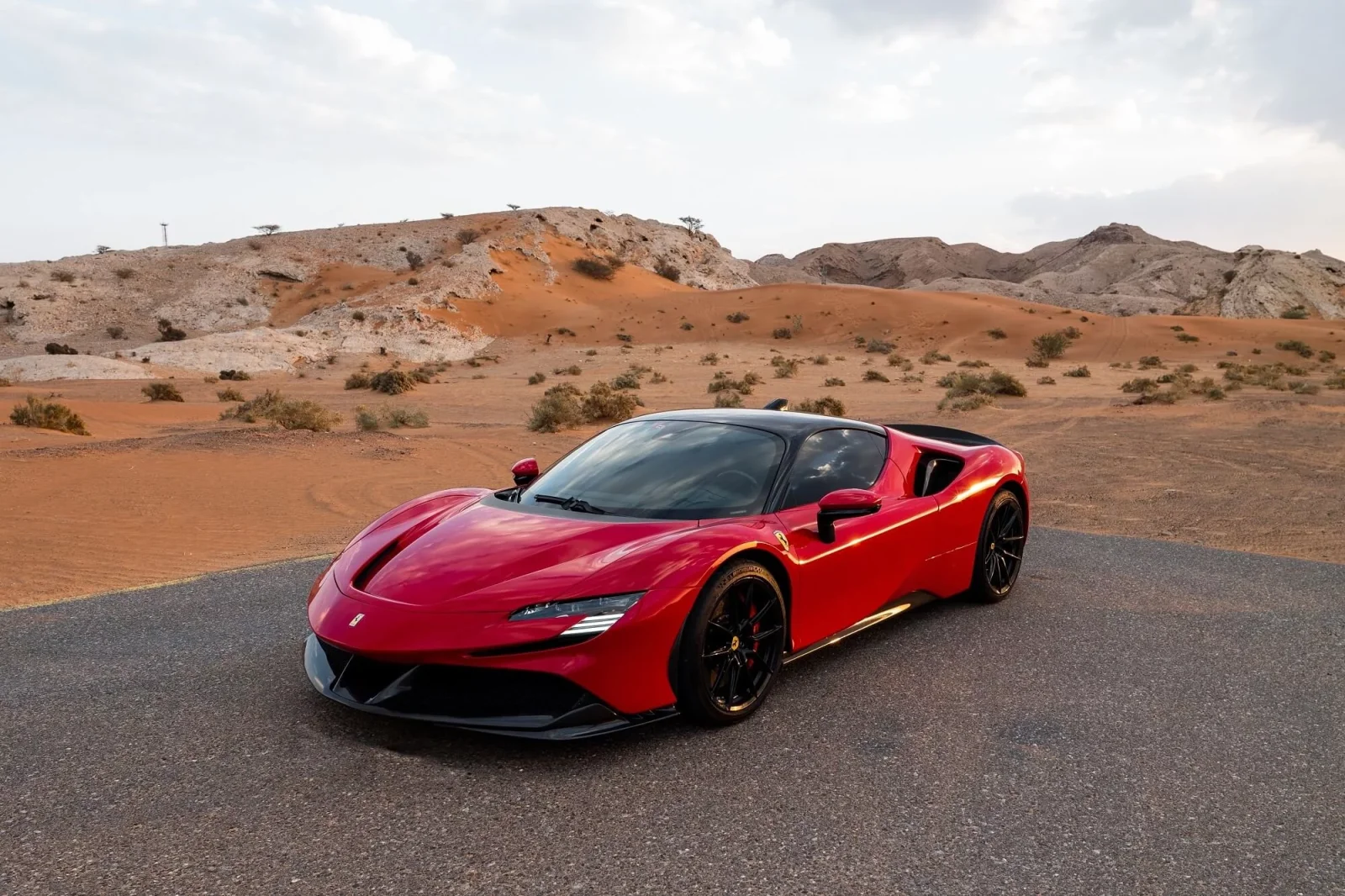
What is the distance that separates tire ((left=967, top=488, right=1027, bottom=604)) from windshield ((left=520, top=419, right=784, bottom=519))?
184 centimetres

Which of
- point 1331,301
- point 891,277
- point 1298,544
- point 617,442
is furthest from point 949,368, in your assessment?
point 891,277

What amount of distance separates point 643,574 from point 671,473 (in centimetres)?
105

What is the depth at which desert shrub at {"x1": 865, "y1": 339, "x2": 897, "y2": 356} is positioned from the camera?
45406mm

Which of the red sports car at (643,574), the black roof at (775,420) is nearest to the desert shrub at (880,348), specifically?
the red sports car at (643,574)

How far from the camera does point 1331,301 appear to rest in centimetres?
6328

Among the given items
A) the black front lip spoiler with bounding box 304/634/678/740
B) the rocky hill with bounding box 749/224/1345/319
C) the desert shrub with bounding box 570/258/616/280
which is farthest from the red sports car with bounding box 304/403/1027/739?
the desert shrub with bounding box 570/258/616/280

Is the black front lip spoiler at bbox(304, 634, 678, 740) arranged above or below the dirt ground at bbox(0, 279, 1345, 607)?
above

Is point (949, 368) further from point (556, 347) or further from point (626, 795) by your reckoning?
point (626, 795)

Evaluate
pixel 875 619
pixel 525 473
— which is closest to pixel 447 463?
pixel 525 473

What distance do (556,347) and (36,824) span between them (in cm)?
4691

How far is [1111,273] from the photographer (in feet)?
315

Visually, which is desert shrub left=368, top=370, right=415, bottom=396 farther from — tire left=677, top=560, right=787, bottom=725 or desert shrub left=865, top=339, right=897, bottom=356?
tire left=677, top=560, right=787, bottom=725

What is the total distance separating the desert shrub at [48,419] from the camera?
1692 centimetres

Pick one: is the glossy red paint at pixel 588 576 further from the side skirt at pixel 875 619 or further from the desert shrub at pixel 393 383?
the desert shrub at pixel 393 383
